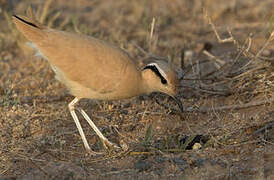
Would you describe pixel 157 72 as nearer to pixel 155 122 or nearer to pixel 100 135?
pixel 155 122

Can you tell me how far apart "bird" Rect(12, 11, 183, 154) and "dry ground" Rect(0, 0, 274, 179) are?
0.30m

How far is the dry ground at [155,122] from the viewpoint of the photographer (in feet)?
11.6

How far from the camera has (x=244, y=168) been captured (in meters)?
3.46

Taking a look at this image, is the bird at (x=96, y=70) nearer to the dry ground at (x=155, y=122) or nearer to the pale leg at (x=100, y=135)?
the pale leg at (x=100, y=135)

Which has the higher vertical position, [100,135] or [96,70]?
[96,70]

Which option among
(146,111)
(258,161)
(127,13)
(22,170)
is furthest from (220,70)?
(127,13)

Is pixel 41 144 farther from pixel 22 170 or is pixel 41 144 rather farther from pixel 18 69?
pixel 18 69

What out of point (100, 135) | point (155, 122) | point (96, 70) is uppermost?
point (96, 70)

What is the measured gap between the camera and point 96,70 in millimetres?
4090

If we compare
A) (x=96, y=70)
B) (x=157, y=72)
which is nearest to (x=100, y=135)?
(x=96, y=70)

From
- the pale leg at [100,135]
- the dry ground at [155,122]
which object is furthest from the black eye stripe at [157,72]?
the pale leg at [100,135]

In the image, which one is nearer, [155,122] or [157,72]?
[157,72]

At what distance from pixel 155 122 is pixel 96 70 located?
0.84 metres

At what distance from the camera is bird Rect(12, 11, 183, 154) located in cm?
409
